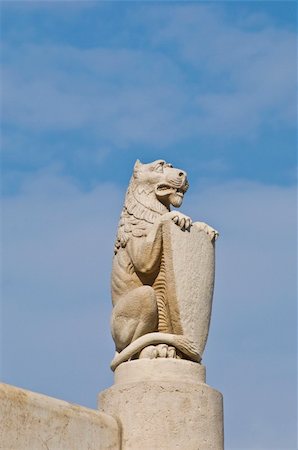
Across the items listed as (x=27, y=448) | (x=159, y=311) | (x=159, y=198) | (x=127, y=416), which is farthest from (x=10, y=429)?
(x=159, y=198)

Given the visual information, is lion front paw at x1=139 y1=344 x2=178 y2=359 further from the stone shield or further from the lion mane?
the lion mane

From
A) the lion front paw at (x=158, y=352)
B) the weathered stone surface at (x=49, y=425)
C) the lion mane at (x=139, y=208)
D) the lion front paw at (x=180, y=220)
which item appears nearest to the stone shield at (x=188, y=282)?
the lion front paw at (x=180, y=220)

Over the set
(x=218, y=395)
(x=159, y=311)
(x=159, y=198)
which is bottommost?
(x=218, y=395)

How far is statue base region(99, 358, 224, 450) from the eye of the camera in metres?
11.9

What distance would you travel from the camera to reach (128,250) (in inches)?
510

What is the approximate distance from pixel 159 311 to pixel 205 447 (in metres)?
1.44

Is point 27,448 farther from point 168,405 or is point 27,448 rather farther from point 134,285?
point 134,285

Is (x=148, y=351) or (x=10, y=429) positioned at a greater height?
(x=148, y=351)

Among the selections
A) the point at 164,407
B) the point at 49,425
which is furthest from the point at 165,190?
the point at 49,425

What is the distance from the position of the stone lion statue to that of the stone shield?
82mm

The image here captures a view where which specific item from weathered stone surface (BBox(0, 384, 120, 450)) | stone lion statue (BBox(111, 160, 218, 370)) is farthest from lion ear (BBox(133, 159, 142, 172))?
weathered stone surface (BBox(0, 384, 120, 450))

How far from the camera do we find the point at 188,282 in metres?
12.6

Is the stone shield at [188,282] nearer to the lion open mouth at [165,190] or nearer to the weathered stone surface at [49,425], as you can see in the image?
the lion open mouth at [165,190]

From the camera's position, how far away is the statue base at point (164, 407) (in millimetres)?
11922
